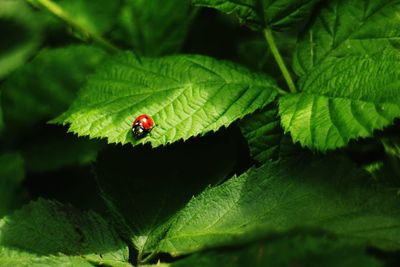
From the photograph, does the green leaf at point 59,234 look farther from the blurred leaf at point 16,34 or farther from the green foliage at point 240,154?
the blurred leaf at point 16,34

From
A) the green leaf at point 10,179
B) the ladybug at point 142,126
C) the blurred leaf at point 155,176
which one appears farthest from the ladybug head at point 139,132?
the green leaf at point 10,179

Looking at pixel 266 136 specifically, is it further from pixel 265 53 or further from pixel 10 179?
pixel 10 179

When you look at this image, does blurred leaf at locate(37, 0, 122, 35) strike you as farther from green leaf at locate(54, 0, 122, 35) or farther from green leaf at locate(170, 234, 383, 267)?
green leaf at locate(170, 234, 383, 267)

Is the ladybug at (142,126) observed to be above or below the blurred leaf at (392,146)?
above


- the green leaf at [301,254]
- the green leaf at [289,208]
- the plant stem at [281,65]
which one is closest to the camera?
the green leaf at [301,254]

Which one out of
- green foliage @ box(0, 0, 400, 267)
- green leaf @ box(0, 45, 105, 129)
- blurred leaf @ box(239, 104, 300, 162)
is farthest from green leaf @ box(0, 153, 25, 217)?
blurred leaf @ box(239, 104, 300, 162)

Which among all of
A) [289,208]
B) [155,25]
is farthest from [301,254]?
[155,25]
